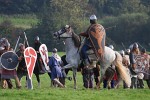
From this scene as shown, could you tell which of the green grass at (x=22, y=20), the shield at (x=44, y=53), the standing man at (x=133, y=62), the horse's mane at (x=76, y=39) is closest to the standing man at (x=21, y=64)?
the horse's mane at (x=76, y=39)

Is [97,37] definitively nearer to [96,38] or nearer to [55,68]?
[96,38]

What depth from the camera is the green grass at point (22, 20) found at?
3168 inches

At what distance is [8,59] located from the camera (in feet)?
70.0

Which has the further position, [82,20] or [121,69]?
[82,20]

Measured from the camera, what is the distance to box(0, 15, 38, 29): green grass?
80456mm

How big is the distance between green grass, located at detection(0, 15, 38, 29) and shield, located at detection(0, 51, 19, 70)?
5688 centimetres

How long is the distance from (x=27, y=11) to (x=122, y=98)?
78.5 m

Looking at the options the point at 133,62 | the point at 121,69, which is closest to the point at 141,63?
the point at 133,62

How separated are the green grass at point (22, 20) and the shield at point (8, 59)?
56.9 meters

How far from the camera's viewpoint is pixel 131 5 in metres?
95.9

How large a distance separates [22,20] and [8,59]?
65.8m

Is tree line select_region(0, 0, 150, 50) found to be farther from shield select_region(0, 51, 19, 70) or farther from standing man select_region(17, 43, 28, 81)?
shield select_region(0, 51, 19, 70)

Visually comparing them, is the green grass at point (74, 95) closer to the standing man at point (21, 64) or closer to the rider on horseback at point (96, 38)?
the rider on horseback at point (96, 38)

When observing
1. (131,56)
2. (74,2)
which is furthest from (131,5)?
(131,56)
